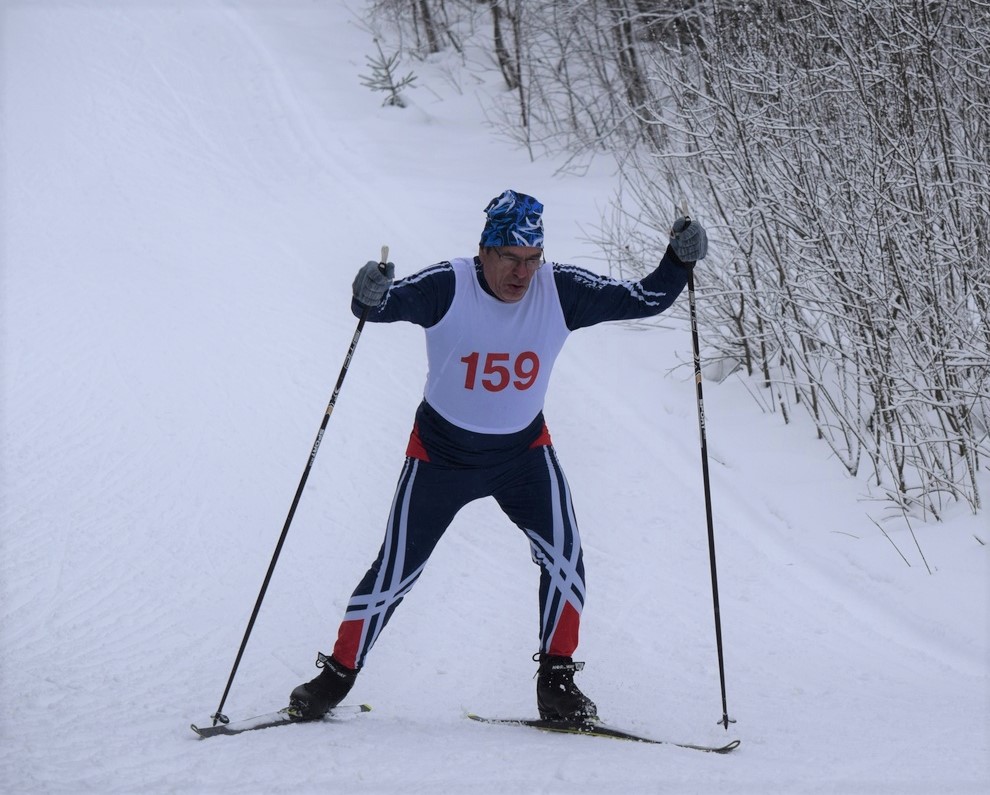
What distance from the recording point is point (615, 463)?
6.57m

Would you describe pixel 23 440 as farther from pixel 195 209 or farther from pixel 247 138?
pixel 247 138

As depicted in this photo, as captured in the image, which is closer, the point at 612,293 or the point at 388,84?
the point at 612,293

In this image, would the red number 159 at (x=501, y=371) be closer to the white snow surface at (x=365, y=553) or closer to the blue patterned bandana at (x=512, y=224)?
the blue patterned bandana at (x=512, y=224)

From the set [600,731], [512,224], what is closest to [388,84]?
[512,224]

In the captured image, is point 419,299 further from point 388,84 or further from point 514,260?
point 388,84

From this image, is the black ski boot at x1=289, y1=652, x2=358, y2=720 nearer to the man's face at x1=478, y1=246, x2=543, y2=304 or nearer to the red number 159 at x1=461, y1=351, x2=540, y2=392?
the red number 159 at x1=461, y1=351, x2=540, y2=392

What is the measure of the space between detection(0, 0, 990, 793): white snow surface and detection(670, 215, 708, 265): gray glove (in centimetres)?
163

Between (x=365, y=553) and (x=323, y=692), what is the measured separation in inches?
79.0

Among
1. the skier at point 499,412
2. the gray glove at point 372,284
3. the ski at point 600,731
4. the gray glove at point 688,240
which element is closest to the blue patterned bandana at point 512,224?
the skier at point 499,412

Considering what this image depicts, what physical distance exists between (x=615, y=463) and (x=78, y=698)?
3.59m

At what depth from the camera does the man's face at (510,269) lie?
3.32m

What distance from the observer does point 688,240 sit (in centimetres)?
353

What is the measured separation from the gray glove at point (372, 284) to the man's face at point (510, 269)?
1.05 ft

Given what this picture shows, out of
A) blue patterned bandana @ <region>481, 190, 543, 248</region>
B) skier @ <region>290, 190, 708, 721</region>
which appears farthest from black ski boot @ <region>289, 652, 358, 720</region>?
blue patterned bandana @ <region>481, 190, 543, 248</region>
